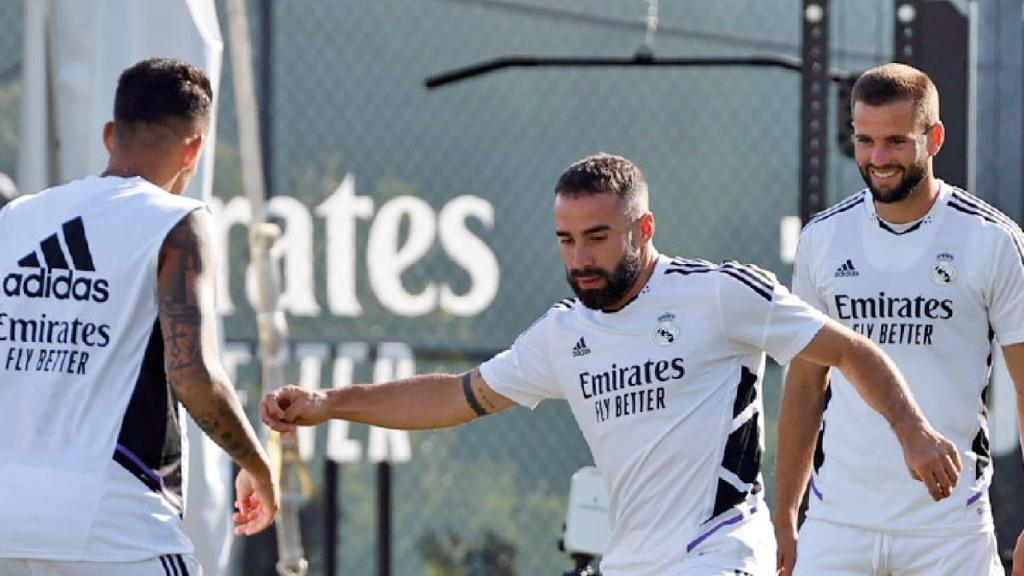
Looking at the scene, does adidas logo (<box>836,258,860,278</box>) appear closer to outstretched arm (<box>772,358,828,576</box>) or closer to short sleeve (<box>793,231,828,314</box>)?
short sleeve (<box>793,231,828,314</box>)

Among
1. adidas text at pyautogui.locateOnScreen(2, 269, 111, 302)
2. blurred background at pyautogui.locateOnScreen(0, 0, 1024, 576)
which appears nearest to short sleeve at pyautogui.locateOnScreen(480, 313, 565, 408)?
adidas text at pyautogui.locateOnScreen(2, 269, 111, 302)

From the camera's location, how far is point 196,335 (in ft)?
13.0

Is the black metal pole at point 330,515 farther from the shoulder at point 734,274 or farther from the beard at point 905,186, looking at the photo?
the shoulder at point 734,274

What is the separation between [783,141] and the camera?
28.0 feet

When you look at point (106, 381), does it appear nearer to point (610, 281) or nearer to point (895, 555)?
point (610, 281)

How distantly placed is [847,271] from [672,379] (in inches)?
33.9

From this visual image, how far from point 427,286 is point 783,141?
1.61 meters

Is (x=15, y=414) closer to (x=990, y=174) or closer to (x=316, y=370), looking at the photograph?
(x=316, y=370)

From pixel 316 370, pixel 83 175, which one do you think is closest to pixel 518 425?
pixel 316 370

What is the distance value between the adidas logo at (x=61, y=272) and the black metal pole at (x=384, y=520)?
3.62 meters

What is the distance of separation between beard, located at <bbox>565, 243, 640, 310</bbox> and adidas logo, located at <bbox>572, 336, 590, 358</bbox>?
0.11 meters

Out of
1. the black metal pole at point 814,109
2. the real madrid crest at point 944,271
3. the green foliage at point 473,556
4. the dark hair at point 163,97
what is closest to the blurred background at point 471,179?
the green foliage at point 473,556

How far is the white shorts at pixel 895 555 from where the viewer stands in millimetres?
4867

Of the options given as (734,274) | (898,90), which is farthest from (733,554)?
(898,90)
